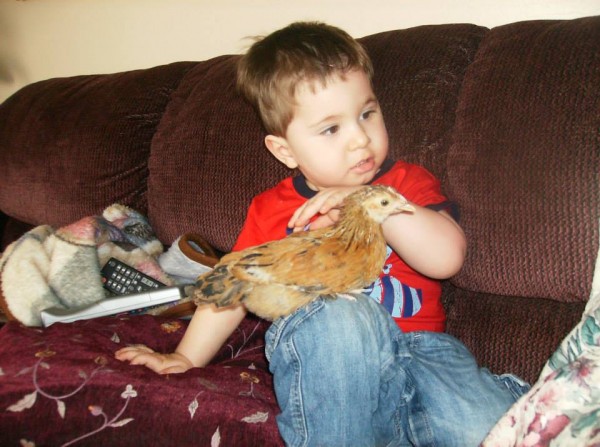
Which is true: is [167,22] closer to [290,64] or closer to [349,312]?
[290,64]

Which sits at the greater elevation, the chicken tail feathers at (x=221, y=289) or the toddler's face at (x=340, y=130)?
the toddler's face at (x=340, y=130)

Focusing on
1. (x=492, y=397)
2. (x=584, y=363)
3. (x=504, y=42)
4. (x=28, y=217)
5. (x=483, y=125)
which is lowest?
(x=28, y=217)

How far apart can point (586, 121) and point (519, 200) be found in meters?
0.19

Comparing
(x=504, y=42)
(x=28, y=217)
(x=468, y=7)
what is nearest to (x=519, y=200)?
(x=504, y=42)

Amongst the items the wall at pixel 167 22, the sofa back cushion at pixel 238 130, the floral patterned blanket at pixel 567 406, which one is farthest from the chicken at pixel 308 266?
the wall at pixel 167 22

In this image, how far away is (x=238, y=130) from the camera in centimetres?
135

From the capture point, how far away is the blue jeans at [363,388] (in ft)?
2.43

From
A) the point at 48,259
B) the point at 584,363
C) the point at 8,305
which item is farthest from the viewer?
the point at 48,259

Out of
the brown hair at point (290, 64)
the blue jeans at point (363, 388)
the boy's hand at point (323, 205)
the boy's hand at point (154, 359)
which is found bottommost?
the boy's hand at point (154, 359)

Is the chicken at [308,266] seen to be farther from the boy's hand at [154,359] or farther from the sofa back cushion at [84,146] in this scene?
the sofa back cushion at [84,146]

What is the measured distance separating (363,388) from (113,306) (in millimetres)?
785

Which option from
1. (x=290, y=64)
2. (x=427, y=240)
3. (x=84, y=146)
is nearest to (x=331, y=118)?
(x=290, y=64)

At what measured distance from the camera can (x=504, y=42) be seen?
3.51ft

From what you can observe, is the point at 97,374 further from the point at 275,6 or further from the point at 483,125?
the point at 275,6
